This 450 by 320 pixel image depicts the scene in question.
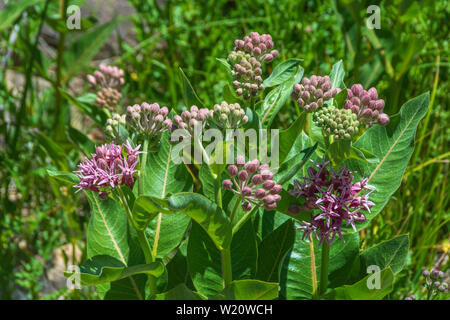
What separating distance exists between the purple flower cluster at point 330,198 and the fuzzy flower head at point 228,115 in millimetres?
229

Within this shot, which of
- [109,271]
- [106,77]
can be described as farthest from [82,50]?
[109,271]

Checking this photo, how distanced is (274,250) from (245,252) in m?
0.14

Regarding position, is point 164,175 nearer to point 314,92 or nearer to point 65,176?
point 65,176

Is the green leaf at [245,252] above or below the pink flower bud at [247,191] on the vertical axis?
below

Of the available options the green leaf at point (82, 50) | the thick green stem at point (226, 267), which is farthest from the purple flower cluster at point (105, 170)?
the green leaf at point (82, 50)

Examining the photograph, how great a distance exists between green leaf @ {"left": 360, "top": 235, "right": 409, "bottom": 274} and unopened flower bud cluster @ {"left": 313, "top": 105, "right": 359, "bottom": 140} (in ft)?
1.40

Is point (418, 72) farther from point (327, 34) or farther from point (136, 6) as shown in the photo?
point (136, 6)

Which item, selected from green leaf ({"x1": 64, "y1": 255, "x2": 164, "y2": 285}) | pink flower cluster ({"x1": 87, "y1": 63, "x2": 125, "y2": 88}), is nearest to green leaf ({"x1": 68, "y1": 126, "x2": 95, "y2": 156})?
pink flower cluster ({"x1": 87, "y1": 63, "x2": 125, "y2": 88})

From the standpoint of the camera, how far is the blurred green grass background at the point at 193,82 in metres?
2.38

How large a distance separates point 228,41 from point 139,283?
2.19 meters

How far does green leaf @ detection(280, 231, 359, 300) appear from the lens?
154 centimetres

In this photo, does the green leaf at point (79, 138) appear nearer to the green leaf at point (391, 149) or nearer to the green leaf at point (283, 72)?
the green leaf at point (283, 72)

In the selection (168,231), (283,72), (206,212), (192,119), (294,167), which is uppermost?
(283,72)

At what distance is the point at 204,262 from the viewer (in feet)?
4.82
